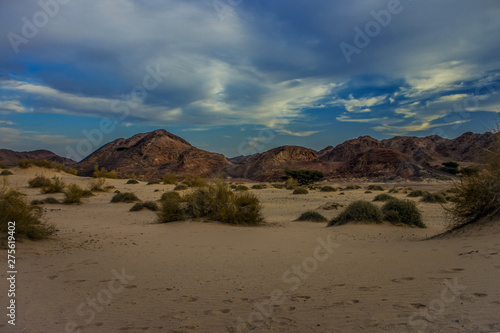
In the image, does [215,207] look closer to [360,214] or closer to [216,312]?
Result: [360,214]

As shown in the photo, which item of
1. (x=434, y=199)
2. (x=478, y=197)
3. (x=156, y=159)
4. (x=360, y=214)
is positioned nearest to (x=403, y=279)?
(x=478, y=197)

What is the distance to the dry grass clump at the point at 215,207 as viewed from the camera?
1045 cm

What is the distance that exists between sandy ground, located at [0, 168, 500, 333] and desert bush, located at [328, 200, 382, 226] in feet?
5.65

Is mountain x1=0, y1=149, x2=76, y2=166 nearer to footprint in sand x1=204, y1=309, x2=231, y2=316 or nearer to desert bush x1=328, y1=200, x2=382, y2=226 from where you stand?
desert bush x1=328, y1=200, x2=382, y2=226

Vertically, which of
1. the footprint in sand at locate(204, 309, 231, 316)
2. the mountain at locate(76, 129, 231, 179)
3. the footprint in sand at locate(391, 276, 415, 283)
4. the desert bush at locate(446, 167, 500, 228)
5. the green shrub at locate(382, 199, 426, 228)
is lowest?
the footprint in sand at locate(204, 309, 231, 316)

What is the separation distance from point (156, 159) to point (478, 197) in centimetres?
4824

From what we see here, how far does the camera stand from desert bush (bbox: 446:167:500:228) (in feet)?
21.4

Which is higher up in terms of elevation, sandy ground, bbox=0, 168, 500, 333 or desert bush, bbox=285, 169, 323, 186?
desert bush, bbox=285, 169, 323, 186

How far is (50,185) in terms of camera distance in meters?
22.2

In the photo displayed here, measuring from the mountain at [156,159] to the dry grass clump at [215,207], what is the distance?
33.4 metres

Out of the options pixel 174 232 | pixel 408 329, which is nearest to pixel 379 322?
pixel 408 329

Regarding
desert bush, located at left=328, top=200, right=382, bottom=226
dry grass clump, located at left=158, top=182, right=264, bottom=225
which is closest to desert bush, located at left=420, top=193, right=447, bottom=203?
desert bush, located at left=328, top=200, right=382, bottom=226

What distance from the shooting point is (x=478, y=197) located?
6.81 meters

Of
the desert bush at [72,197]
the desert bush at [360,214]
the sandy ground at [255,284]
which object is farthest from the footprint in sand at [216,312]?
the desert bush at [72,197]
